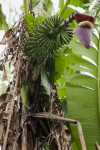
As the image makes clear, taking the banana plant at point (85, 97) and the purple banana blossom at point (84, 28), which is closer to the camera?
the purple banana blossom at point (84, 28)

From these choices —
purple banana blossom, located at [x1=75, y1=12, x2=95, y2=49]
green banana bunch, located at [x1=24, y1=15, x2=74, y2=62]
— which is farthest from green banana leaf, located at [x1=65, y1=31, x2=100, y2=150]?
purple banana blossom, located at [x1=75, y1=12, x2=95, y2=49]

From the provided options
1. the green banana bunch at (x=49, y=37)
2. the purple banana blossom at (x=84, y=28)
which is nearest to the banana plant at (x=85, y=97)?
the green banana bunch at (x=49, y=37)

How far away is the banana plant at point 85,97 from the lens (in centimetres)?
106

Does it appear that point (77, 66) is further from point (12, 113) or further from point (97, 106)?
point (12, 113)

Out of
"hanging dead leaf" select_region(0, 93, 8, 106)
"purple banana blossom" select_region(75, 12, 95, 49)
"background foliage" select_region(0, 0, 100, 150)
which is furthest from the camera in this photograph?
"background foliage" select_region(0, 0, 100, 150)

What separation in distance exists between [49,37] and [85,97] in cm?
46

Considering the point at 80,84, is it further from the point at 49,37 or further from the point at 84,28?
the point at 84,28

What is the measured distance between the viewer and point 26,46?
890 millimetres

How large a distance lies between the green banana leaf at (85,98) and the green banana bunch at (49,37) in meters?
0.32

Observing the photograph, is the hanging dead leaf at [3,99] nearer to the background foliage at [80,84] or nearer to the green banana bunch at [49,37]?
the background foliage at [80,84]

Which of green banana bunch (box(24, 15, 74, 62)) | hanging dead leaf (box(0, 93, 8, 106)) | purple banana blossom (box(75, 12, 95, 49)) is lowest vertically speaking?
hanging dead leaf (box(0, 93, 8, 106))

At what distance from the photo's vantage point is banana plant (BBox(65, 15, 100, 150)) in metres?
1.06

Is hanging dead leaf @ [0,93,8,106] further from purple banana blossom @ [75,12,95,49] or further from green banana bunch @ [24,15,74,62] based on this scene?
purple banana blossom @ [75,12,95,49]

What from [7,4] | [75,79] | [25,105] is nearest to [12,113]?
[25,105]
